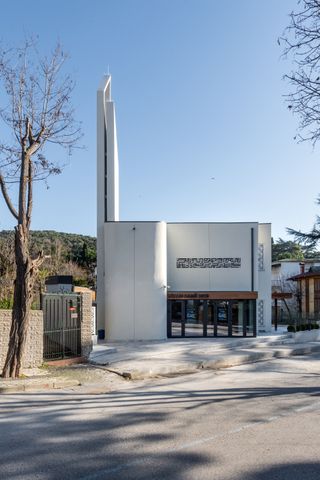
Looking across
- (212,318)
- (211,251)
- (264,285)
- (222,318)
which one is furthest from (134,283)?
(264,285)

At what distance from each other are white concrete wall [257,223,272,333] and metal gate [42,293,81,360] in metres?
17.3

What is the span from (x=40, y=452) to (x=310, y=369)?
1239cm

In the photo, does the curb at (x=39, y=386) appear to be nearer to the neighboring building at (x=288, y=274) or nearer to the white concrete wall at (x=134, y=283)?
the white concrete wall at (x=134, y=283)

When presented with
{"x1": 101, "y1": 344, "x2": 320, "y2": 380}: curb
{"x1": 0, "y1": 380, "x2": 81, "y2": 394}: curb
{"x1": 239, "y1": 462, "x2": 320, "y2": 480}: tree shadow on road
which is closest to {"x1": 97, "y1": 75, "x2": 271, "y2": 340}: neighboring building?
{"x1": 101, "y1": 344, "x2": 320, "y2": 380}: curb

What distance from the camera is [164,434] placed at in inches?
294

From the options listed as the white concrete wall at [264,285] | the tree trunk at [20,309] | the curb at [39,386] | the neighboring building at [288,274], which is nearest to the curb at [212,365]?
the curb at [39,386]

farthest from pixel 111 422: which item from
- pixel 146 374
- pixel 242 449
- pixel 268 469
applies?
pixel 146 374

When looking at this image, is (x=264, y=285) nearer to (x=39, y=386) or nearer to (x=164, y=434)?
(x=39, y=386)

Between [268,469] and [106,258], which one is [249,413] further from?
[106,258]

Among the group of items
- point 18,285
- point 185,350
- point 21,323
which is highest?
point 18,285

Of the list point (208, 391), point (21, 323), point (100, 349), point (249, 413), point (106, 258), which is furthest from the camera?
point (106, 258)

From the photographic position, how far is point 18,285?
1426 cm

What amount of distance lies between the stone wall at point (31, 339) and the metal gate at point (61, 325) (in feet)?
1.79

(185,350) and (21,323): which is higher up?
(21,323)
